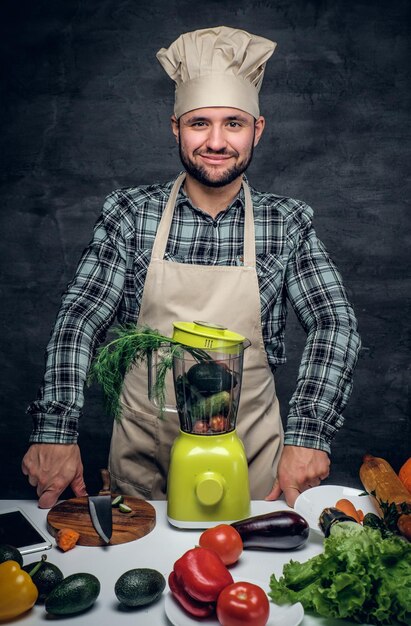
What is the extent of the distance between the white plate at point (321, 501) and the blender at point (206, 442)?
137 millimetres

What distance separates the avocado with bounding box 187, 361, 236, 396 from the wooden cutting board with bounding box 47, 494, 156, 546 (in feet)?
1.08

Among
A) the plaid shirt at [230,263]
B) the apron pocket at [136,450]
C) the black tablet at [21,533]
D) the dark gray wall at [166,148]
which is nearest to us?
the black tablet at [21,533]

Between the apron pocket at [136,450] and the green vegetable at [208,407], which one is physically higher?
the green vegetable at [208,407]

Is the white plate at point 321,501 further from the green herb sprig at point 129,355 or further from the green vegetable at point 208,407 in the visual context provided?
the green herb sprig at point 129,355

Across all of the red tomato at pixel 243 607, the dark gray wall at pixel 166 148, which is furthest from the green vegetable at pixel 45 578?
the dark gray wall at pixel 166 148

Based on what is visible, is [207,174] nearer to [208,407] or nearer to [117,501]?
[208,407]

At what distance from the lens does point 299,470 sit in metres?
1.87

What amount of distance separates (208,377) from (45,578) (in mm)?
553

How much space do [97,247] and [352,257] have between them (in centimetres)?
148

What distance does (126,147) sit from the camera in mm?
3277

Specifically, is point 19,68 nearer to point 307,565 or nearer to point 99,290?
point 99,290

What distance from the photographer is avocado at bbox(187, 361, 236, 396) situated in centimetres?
161

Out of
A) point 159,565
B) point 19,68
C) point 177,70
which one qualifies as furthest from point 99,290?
point 19,68

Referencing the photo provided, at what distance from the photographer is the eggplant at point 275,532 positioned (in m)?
1.50
